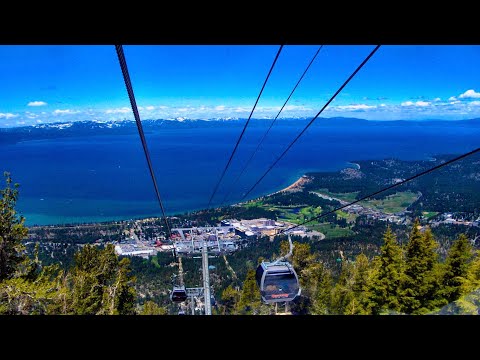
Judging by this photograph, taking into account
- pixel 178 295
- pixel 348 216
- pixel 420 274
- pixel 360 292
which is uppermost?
pixel 178 295

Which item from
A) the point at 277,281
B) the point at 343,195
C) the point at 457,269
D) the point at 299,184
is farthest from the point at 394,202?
the point at 277,281

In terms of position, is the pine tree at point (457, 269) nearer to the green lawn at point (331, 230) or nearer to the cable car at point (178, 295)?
the cable car at point (178, 295)

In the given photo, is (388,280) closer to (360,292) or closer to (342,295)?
(360,292)

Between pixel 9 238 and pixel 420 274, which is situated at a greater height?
pixel 9 238

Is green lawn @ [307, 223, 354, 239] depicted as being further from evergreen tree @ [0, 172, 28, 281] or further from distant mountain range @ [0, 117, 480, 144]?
distant mountain range @ [0, 117, 480, 144]

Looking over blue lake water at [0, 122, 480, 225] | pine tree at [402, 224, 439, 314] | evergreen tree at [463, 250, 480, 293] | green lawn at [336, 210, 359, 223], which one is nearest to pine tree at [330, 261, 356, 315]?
pine tree at [402, 224, 439, 314]
